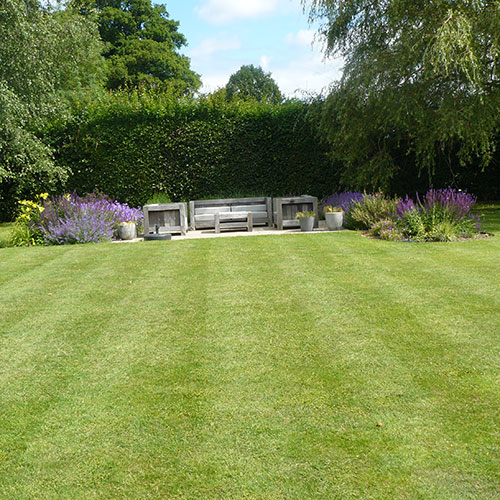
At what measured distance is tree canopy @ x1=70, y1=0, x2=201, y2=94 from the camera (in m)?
32.0

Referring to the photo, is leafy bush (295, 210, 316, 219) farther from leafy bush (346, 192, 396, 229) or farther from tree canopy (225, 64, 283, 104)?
tree canopy (225, 64, 283, 104)

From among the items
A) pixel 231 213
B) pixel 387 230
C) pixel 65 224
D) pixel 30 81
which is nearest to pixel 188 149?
pixel 231 213

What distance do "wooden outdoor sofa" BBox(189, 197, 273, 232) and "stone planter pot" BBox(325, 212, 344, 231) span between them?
5.65 ft

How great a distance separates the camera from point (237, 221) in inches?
460

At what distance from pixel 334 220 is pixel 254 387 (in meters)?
7.86

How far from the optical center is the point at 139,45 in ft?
107

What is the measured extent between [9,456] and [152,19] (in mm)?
35951

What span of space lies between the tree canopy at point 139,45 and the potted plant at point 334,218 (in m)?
22.9

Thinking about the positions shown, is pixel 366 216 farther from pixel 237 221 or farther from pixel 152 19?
pixel 152 19

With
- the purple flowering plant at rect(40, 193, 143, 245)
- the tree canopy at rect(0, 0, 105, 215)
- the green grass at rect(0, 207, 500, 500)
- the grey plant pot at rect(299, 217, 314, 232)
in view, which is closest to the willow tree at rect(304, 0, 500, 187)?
the grey plant pot at rect(299, 217, 314, 232)

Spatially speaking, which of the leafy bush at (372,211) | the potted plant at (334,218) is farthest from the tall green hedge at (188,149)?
the leafy bush at (372,211)

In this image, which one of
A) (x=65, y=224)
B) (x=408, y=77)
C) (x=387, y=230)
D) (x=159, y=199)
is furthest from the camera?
(x=159, y=199)

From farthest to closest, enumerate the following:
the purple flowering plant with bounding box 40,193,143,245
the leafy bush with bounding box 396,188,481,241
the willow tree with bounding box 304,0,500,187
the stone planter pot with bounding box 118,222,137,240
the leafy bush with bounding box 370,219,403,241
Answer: the willow tree with bounding box 304,0,500,187
the stone planter pot with bounding box 118,222,137,240
the purple flowering plant with bounding box 40,193,143,245
the leafy bush with bounding box 370,219,403,241
the leafy bush with bounding box 396,188,481,241

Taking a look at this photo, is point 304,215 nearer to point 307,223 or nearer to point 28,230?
point 307,223
